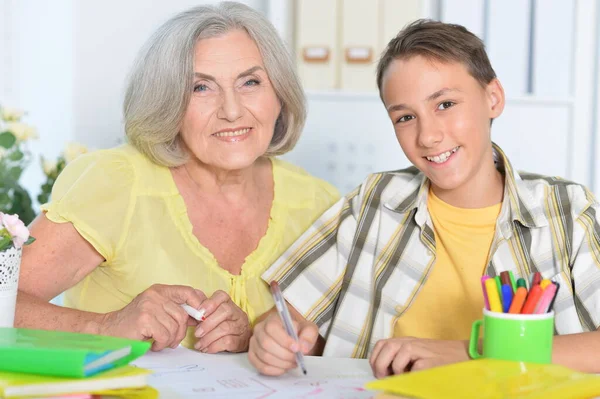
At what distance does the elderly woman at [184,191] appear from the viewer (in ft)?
5.12

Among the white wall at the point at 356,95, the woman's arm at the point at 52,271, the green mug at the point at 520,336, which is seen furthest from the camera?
the white wall at the point at 356,95

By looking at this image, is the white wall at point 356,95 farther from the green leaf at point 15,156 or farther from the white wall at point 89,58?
the green leaf at point 15,156

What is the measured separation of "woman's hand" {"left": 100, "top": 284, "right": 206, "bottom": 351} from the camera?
1332mm

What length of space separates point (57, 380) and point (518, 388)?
21.0 inches

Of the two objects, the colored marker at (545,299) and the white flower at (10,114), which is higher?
the white flower at (10,114)

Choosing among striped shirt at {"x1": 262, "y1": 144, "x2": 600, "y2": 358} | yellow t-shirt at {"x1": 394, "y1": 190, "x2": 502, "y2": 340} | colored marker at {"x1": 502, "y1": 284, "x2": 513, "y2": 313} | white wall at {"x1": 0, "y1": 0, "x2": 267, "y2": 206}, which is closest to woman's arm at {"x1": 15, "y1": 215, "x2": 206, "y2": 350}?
striped shirt at {"x1": 262, "y1": 144, "x2": 600, "y2": 358}

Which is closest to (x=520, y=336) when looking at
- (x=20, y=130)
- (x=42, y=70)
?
(x=20, y=130)

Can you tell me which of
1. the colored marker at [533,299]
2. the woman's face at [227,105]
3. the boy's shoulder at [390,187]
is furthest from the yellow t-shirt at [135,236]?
the colored marker at [533,299]

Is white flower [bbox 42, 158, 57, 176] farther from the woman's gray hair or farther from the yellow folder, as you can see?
the yellow folder

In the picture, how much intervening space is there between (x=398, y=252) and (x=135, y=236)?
0.51 m

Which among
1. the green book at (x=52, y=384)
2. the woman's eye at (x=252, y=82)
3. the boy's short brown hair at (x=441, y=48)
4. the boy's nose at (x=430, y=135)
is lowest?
the green book at (x=52, y=384)

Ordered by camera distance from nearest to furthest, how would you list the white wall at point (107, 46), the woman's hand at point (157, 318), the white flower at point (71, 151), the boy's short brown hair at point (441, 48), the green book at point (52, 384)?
1. the green book at point (52, 384)
2. the woman's hand at point (157, 318)
3. the boy's short brown hair at point (441, 48)
4. the white flower at point (71, 151)
5. the white wall at point (107, 46)

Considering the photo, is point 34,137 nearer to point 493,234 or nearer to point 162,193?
point 162,193

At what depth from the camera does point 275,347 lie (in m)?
1.19
